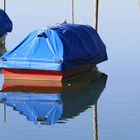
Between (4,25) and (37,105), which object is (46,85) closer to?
(37,105)

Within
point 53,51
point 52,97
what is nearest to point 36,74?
point 53,51

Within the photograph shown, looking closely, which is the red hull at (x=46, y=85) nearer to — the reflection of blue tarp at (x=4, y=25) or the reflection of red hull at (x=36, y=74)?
the reflection of red hull at (x=36, y=74)

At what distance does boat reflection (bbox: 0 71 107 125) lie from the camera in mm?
17625

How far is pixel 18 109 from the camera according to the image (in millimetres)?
18188

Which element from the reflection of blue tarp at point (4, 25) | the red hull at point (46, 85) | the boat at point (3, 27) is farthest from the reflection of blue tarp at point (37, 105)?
the reflection of blue tarp at point (4, 25)

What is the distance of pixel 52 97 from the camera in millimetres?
19875

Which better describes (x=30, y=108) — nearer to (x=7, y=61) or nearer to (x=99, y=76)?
(x=7, y=61)

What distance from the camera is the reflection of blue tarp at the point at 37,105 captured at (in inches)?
677

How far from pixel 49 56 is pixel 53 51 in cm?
25

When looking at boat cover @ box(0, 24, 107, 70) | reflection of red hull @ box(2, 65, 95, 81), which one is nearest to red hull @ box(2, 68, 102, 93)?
reflection of red hull @ box(2, 65, 95, 81)

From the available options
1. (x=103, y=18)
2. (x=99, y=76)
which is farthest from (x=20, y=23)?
(x=99, y=76)

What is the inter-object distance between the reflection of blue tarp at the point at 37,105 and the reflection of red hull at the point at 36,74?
2.01 meters

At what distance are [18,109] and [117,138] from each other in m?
4.33

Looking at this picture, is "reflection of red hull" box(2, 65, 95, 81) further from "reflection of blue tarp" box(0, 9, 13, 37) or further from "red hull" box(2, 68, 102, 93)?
"reflection of blue tarp" box(0, 9, 13, 37)
